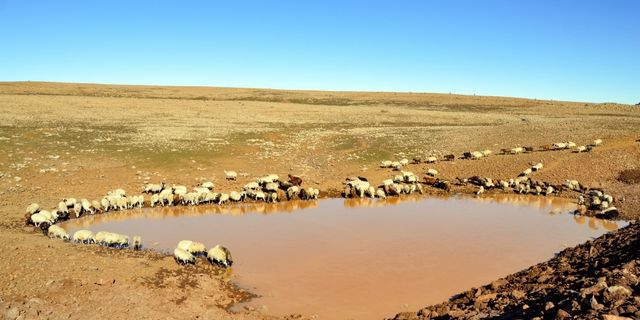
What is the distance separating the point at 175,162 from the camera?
Answer: 26.4 m

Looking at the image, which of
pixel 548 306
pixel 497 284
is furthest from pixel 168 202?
pixel 548 306

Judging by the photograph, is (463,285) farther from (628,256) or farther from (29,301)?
(29,301)

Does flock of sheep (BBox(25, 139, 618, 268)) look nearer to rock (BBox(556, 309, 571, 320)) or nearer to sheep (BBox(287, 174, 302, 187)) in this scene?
sheep (BBox(287, 174, 302, 187))

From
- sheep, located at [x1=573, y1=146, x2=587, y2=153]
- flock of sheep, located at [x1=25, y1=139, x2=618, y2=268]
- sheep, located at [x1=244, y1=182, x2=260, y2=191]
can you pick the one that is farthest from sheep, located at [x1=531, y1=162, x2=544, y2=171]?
sheep, located at [x1=244, y1=182, x2=260, y2=191]

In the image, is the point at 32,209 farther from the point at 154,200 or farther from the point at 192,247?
the point at 192,247

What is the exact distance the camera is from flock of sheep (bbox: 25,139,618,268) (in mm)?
14562

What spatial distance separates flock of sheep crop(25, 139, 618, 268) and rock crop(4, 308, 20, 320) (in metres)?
4.33

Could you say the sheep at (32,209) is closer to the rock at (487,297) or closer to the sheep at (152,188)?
the sheep at (152,188)

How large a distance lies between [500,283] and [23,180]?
20.6m

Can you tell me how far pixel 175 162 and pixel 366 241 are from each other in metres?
14.0

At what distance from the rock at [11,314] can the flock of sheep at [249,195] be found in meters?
4.33

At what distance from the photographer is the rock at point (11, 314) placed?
370 inches

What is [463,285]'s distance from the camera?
12789 mm

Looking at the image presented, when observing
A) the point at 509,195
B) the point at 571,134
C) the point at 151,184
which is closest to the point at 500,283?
the point at 509,195
